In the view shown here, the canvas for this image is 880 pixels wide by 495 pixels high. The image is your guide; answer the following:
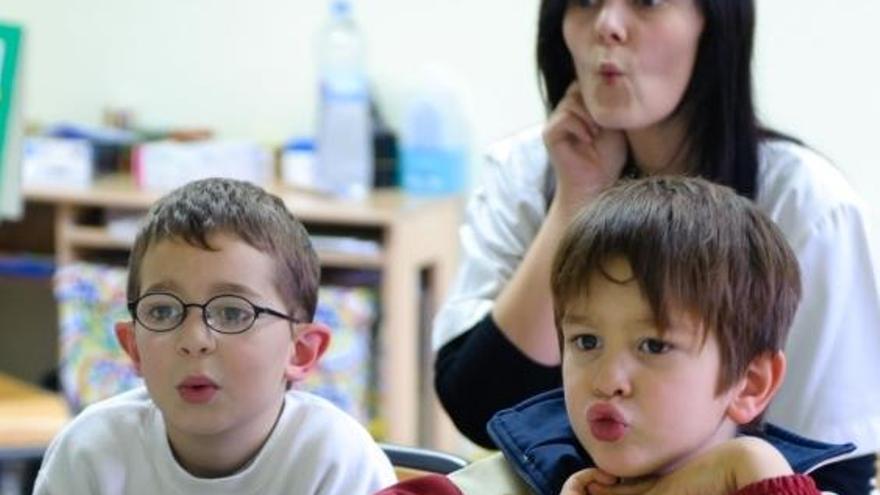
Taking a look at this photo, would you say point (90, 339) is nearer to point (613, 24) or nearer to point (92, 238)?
point (92, 238)

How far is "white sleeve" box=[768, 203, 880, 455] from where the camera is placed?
1.80 metres

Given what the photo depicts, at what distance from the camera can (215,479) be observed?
57.2 inches

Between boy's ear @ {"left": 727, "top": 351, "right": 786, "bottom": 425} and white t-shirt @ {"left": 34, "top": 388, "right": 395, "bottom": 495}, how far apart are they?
36cm

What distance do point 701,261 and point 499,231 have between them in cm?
83

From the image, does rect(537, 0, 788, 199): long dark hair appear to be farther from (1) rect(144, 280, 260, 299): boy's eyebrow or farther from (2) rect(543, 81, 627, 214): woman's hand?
(1) rect(144, 280, 260, 299): boy's eyebrow

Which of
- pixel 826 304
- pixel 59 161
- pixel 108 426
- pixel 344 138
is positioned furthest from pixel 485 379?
pixel 59 161

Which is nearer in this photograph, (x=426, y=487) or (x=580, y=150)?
(x=426, y=487)

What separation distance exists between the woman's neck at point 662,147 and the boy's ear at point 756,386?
0.59 m

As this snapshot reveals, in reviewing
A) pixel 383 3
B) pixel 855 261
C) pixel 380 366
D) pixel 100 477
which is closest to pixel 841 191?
pixel 855 261

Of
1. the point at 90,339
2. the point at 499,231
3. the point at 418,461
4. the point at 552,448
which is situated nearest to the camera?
the point at 552,448

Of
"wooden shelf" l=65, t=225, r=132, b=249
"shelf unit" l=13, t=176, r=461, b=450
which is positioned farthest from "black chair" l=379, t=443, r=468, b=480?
"wooden shelf" l=65, t=225, r=132, b=249

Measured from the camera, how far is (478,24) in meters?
3.78

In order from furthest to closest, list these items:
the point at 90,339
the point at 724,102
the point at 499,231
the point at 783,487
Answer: the point at 90,339 < the point at 499,231 < the point at 724,102 < the point at 783,487

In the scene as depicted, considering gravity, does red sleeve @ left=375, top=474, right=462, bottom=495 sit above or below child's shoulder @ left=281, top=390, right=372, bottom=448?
below
